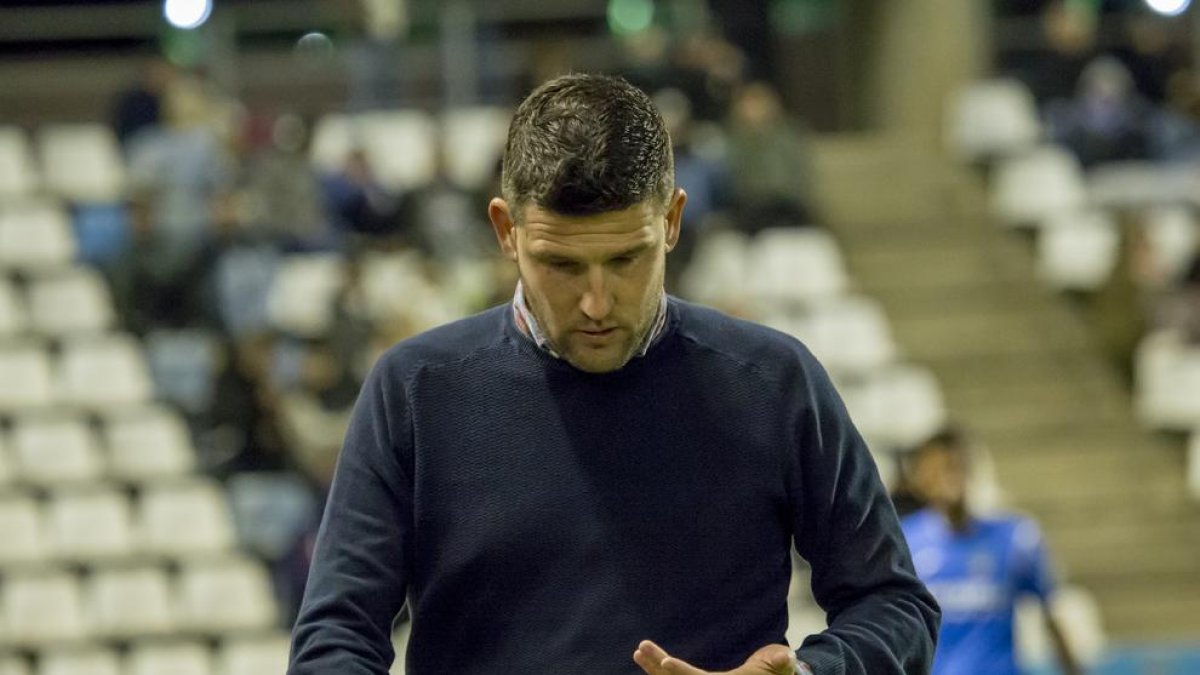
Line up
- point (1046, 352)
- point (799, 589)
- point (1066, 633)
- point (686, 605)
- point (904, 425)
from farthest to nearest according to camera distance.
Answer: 1. point (1046, 352)
2. point (904, 425)
3. point (799, 589)
4. point (1066, 633)
5. point (686, 605)

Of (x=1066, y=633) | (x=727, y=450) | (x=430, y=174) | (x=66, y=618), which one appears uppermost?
(x=727, y=450)

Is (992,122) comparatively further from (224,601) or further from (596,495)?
(596,495)

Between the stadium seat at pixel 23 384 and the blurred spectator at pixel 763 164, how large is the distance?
4107 millimetres

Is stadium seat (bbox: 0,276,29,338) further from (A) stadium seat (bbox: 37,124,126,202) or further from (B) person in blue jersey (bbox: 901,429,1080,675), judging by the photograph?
(B) person in blue jersey (bbox: 901,429,1080,675)

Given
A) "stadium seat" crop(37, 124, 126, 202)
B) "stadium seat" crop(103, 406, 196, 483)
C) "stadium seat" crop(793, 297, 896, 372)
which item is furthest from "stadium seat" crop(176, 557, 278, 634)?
"stadium seat" crop(793, 297, 896, 372)

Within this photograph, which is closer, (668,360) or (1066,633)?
(668,360)

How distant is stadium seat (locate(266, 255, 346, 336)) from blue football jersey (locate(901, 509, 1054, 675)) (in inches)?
227

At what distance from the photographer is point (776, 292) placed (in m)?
13.4

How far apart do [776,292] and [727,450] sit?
33.7 feet

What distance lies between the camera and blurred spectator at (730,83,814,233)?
13.3 m

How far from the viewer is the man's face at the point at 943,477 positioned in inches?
298

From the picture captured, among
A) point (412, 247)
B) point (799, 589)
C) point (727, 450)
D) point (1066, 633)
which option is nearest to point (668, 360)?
point (727, 450)

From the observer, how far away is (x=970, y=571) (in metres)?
7.52

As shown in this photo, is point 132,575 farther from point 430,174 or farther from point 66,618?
point 430,174
